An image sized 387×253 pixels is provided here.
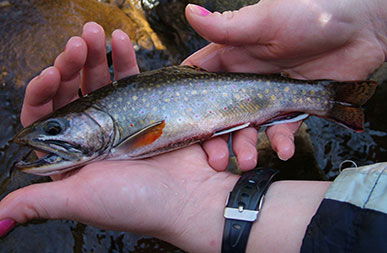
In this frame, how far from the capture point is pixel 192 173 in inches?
97.8

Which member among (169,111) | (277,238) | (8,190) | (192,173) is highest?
(169,111)

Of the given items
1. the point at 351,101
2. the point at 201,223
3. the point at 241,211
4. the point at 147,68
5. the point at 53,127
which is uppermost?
the point at 53,127

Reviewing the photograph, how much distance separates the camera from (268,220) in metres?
2.13

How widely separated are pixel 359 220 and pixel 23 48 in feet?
16.4

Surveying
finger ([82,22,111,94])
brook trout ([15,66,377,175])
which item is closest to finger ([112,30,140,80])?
finger ([82,22,111,94])

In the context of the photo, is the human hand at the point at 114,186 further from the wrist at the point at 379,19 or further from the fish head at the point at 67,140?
the wrist at the point at 379,19

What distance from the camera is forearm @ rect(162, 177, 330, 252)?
2057 millimetres

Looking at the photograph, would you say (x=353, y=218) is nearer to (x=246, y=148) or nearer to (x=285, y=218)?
(x=285, y=218)

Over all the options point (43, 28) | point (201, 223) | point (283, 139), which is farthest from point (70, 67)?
point (43, 28)

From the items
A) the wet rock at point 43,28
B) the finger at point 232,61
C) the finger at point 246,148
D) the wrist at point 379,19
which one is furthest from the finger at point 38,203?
the wet rock at point 43,28

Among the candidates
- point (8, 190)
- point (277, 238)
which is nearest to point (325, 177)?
point (277, 238)

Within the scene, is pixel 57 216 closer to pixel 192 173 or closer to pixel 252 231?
pixel 192 173

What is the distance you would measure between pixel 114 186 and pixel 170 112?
888mm

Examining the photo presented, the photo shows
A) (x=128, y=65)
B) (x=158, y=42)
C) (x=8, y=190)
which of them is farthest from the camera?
(x=158, y=42)
